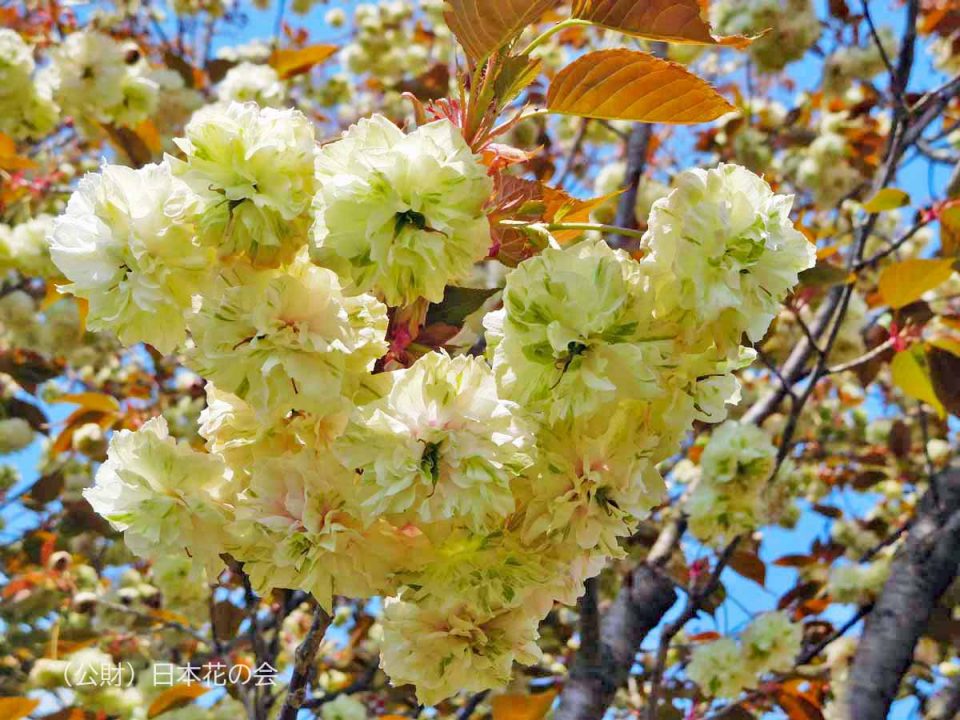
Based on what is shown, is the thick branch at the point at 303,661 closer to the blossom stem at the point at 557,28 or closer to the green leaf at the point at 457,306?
the green leaf at the point at 457,306

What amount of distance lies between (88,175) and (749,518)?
158 cm

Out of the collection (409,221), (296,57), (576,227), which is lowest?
(409,221)

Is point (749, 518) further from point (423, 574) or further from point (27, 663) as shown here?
point (27, 663)

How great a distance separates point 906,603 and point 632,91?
1700mm

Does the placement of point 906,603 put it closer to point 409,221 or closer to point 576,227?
point 576,227

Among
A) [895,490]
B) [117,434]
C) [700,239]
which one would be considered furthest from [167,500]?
[895,490]

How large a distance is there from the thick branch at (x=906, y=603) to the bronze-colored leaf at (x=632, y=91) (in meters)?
1.58

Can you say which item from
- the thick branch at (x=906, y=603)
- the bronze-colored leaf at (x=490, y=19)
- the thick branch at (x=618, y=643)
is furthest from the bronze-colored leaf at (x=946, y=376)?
the bronze-colored leaf at (x=490, y=19)

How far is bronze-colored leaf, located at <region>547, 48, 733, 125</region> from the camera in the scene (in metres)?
0.82

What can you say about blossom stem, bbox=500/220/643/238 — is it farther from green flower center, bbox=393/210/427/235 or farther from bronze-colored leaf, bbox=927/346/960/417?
bronze-colored leaf, bbox=927/346/960/417

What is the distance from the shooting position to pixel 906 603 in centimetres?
207

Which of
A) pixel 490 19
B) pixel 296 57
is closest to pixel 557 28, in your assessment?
pixel 490 19

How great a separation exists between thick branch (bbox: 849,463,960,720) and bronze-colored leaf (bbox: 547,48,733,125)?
62.3 inches

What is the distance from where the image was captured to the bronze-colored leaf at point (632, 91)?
0.82 metres
